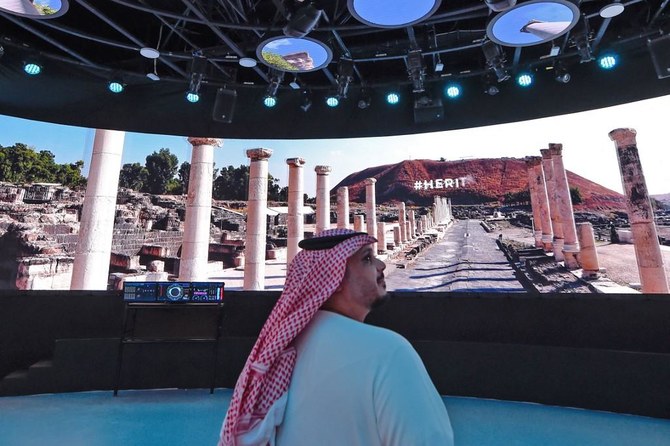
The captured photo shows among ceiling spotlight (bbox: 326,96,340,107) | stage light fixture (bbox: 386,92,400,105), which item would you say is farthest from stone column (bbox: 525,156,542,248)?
ceiling spotlight (bbox: 326,96,340,107)

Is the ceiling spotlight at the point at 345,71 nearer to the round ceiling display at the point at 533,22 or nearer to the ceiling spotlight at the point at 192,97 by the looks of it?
the round ceiling display at the point at 533,22

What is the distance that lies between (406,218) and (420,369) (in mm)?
11374

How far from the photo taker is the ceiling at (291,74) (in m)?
3.65

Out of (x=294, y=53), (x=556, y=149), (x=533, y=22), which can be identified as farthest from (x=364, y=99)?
(x=556, y=149)

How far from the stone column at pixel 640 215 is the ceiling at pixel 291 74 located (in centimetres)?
330

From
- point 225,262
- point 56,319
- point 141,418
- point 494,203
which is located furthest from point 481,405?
point 225,262

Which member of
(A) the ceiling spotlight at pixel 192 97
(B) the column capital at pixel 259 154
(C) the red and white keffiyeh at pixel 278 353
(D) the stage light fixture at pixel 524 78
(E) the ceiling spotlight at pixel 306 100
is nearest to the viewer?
(C) the red and white keffiyeh at pixel 278 353

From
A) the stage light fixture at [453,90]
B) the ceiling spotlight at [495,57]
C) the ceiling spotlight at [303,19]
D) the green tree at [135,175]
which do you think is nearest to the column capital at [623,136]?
the ceiling spotlight at [495,57]

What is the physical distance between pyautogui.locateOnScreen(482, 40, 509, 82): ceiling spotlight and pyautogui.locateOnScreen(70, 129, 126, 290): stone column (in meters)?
6.57

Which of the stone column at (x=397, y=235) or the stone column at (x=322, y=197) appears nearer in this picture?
the stone column at (x=322, y=197)

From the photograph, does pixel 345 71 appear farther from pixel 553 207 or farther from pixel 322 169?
pixel 553 207

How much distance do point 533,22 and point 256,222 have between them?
24.3 feet

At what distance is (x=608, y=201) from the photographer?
7156mm

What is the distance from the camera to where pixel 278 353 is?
103cm
